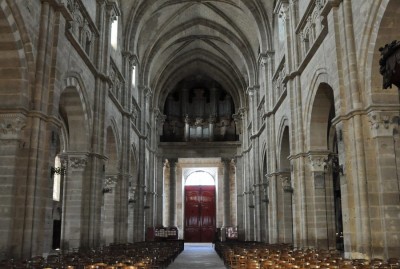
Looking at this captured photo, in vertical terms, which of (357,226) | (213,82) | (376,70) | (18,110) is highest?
(213,82)

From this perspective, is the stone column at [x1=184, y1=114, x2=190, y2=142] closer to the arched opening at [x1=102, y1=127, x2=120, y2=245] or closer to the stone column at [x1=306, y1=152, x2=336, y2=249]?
the arched opening at [x1=102, y1=127, x2=120, y2=245]

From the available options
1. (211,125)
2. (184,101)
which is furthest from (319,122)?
(184,101)

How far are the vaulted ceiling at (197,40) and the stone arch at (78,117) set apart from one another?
1004cm

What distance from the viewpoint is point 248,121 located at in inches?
1606

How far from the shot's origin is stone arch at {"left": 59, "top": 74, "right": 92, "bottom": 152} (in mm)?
18625

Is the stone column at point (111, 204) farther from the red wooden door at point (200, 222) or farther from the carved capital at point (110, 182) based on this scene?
the red wooden door at point (200, 222)

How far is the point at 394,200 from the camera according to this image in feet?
39.1

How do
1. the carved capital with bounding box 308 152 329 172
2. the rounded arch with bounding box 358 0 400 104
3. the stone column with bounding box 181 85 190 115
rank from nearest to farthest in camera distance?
the rounded arch with bounding box 358 0 400 104 < the carved capital with bounding box 308 152 329 172 < the stone column with bounding box 181 85 190 115

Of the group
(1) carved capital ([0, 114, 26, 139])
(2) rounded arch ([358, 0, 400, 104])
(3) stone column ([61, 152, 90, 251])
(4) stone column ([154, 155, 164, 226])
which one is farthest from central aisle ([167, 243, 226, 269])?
(4) stone column ([154, 155, 164, 226])

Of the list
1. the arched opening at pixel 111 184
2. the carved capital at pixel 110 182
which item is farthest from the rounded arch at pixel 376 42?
the carved capital at pixel 110 182

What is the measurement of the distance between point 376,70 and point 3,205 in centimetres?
1103

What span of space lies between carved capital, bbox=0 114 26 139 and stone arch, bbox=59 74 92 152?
18.0ft

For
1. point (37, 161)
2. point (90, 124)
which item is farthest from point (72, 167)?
point (37, 161)

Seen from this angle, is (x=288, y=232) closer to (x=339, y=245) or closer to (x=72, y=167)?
(x=339, y=245)
